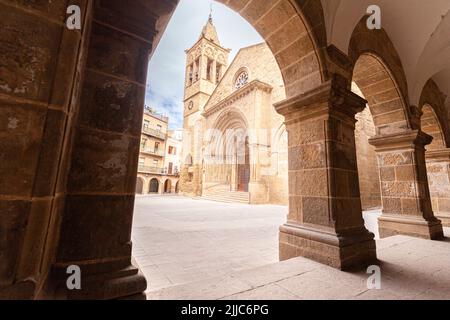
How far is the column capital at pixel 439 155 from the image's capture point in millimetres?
4754

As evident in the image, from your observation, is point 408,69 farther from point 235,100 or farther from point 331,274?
point 235,100

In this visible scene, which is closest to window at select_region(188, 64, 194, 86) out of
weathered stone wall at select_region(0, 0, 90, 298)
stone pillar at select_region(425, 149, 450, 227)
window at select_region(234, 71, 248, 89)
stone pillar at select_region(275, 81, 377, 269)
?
window at select_region(234, 71, 248, 89)

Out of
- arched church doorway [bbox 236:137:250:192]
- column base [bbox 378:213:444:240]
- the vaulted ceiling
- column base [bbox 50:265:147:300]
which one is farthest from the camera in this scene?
arched church doorway [bbox 236:137:250:192]

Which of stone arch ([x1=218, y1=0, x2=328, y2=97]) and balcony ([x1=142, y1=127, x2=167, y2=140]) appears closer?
stone arch ([x1=218, y1=0, x2=328, y2=97])

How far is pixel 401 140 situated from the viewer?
3.61 meters

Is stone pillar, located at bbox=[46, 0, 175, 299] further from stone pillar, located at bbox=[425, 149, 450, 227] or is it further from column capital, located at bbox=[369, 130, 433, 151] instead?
stone pillar, located at bbox=[425, 149, 450, 227]

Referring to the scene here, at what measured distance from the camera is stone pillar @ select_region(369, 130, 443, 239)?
131 inches

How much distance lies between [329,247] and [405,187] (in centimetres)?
272

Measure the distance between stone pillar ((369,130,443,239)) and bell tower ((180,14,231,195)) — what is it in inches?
515

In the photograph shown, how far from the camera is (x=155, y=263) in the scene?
7.89 ft

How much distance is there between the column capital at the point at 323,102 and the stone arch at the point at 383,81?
1.33 m

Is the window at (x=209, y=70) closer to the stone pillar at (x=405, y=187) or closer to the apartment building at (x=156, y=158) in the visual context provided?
the apartment building at (x=156, y=158)

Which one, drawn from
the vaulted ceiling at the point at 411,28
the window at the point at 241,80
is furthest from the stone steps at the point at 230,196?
the vaulted ceiling at the point at 411,28

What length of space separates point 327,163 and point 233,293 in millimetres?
1545
